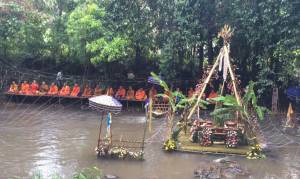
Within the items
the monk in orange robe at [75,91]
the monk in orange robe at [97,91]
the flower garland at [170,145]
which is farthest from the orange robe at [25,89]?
the flower garland at [170,145]

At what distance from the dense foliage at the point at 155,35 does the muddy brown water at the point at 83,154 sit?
446 centimetres

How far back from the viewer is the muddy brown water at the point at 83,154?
15.2m

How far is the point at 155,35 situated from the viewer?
1065 inches

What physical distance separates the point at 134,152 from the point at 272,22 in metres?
10.7

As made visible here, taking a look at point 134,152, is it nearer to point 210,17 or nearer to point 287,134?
point 287,134

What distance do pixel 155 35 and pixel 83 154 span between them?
1161 centimetres

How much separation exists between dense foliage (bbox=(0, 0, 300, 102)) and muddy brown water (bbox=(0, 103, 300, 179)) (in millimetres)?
4457

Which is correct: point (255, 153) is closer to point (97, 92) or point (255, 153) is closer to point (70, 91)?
point (97, 92)

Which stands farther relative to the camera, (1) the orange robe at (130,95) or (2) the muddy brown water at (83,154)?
(1) the orange robe at (130,95)

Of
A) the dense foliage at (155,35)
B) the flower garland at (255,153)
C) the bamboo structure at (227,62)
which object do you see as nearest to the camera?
the flower garland at (255,153)

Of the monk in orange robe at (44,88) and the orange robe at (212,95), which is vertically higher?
the monk in orange robe at (44,88)

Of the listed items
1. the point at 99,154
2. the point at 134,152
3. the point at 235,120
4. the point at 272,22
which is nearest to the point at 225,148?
the point at 235,120

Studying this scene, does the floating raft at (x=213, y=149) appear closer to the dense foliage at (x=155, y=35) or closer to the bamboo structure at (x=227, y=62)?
the bamboo structure at (x=227, y=62)

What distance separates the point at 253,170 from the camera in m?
15.7
